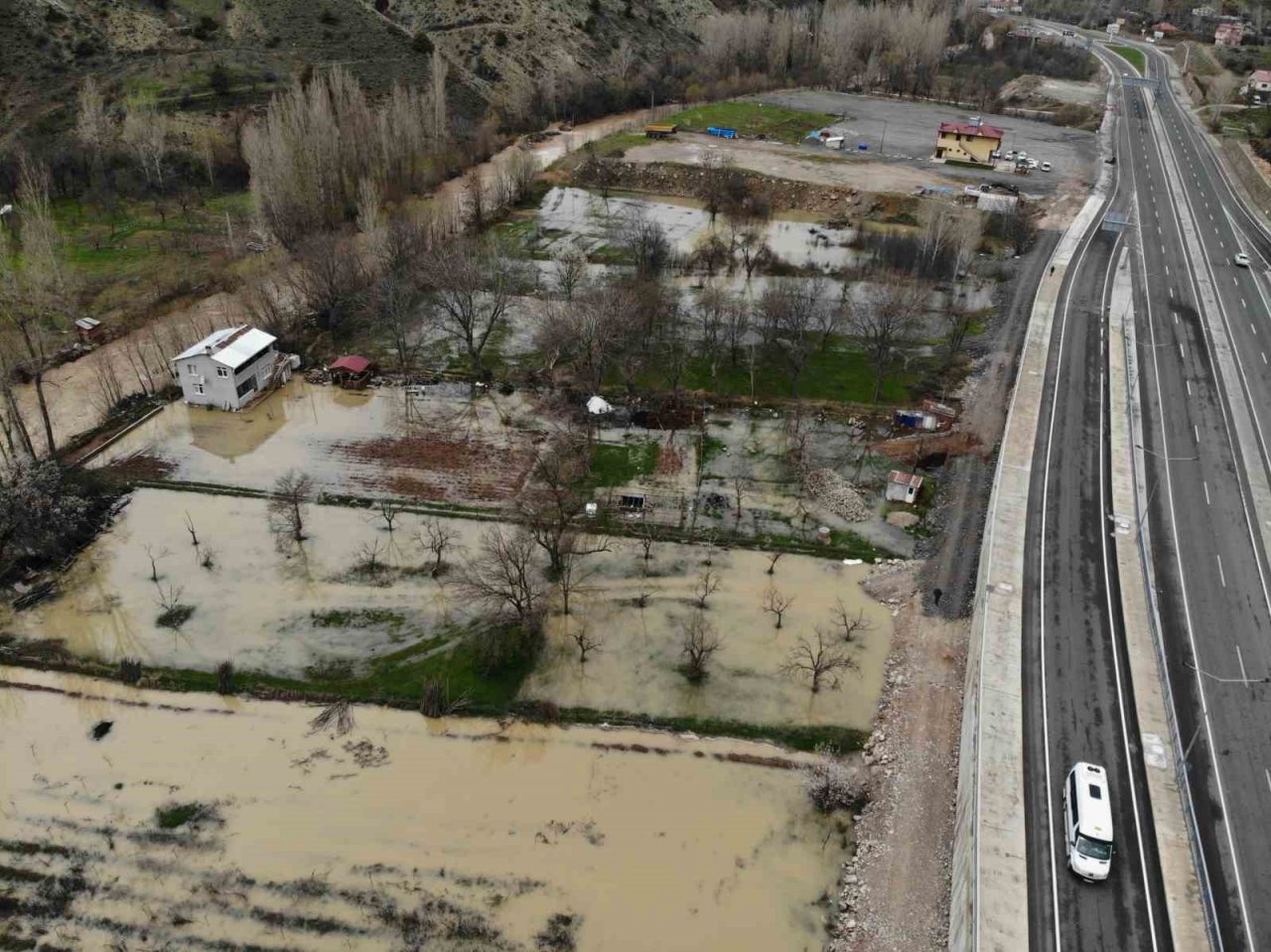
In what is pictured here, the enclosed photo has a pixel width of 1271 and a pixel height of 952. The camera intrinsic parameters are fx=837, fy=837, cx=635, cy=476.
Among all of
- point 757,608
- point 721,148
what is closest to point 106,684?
point 757,608

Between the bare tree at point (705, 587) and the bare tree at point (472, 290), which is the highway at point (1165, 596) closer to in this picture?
the bare tree at point (705, 587)

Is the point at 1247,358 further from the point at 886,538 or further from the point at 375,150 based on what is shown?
the point at 375,150

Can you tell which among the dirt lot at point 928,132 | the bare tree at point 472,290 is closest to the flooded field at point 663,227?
the bare tree at point 472,290

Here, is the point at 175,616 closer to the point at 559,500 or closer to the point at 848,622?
the point at 559,500

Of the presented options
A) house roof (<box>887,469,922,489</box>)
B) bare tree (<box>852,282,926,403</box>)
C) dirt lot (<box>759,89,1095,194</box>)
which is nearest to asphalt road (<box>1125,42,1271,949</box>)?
house roof (<box>887,469,922,489</box>)

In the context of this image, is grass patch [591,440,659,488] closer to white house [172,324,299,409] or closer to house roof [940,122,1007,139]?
A: white house [172,324,299,409]
